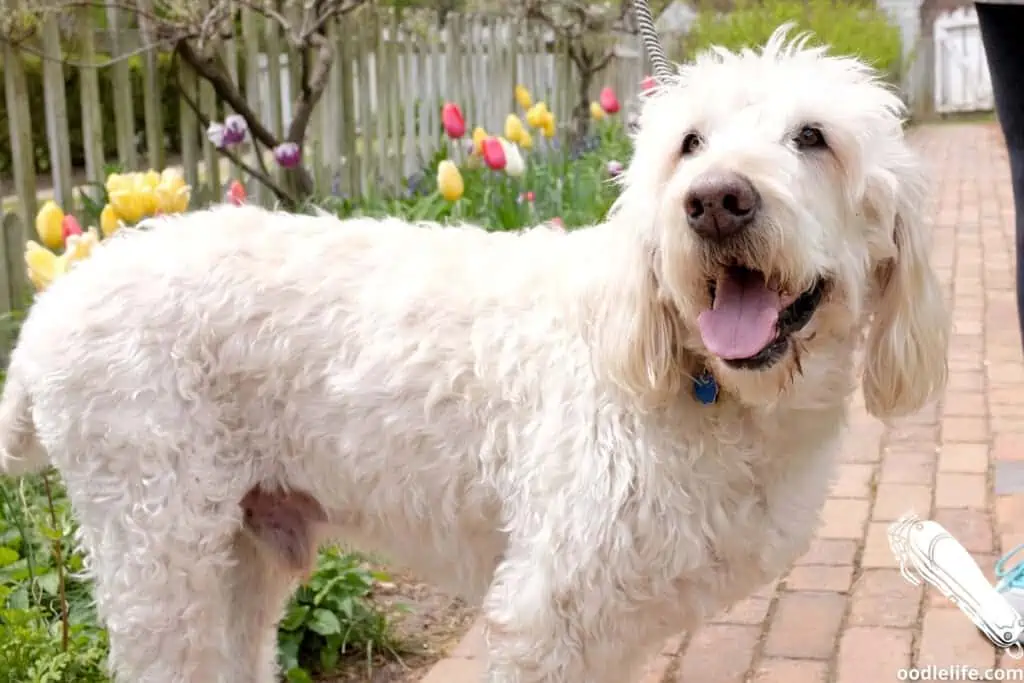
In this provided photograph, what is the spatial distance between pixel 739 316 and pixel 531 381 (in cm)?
49

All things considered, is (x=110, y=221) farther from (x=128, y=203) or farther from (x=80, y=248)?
(x=80, y=248)

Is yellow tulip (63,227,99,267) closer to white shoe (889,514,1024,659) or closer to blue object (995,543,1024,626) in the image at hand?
white shoe (889,514,1024,659)

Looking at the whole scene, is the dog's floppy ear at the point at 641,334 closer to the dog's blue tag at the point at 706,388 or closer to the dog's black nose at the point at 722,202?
the dog's blue tag at the point at 706,388

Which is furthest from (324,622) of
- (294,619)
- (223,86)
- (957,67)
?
(957,67)

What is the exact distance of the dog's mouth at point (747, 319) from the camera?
2.27 meters

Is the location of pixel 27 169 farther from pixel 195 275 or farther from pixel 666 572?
pixel 666 572

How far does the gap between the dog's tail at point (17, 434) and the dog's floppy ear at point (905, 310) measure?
185 cm

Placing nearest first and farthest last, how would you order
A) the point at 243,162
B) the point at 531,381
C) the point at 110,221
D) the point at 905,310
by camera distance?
1. the point at 905,310
2. the point at 531,381
3. the point at 110,221
4. the point at 243,162

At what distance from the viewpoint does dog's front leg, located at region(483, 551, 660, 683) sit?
2.45 metres

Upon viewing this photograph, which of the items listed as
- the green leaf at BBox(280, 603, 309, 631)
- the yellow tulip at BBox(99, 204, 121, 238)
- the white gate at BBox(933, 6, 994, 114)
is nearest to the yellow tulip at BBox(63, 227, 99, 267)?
the yellow tulip at BBox(99, 204, 121, 238)

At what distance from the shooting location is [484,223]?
5352mm

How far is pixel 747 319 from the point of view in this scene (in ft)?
7.52

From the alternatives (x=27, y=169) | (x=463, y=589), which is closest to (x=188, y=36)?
(x=27, y=169)

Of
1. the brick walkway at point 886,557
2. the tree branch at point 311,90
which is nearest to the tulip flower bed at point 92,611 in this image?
the brick walkway at point 886,557
